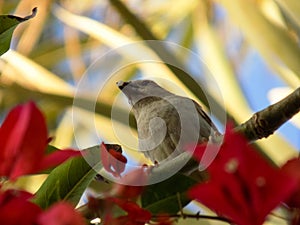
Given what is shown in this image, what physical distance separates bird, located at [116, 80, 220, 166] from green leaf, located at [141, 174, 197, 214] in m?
0.64

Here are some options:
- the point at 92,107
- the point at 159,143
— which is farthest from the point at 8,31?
the point at 159,143

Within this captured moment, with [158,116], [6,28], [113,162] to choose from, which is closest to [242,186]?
[113,162]

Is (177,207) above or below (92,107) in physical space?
above

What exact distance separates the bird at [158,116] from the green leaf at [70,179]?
651 mm

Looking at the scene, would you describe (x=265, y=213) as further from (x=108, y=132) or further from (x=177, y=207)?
(x=108, y=132)

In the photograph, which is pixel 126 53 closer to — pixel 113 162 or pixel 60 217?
pixel 113 162

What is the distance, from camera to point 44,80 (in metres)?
1.68

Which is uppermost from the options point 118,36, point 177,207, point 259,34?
point 177,207

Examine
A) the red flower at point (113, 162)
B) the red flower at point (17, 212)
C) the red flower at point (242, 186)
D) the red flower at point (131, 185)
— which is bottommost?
the red flower at point (113, 162)

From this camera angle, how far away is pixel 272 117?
35cm

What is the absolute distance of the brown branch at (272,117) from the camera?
341 millimetres

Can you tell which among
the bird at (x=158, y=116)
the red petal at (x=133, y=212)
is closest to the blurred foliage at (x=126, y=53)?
the bird at (x=158, y=116)

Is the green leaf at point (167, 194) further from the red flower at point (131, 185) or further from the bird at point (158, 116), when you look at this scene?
the bird at point (158, 116)

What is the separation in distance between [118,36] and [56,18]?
500 mm
